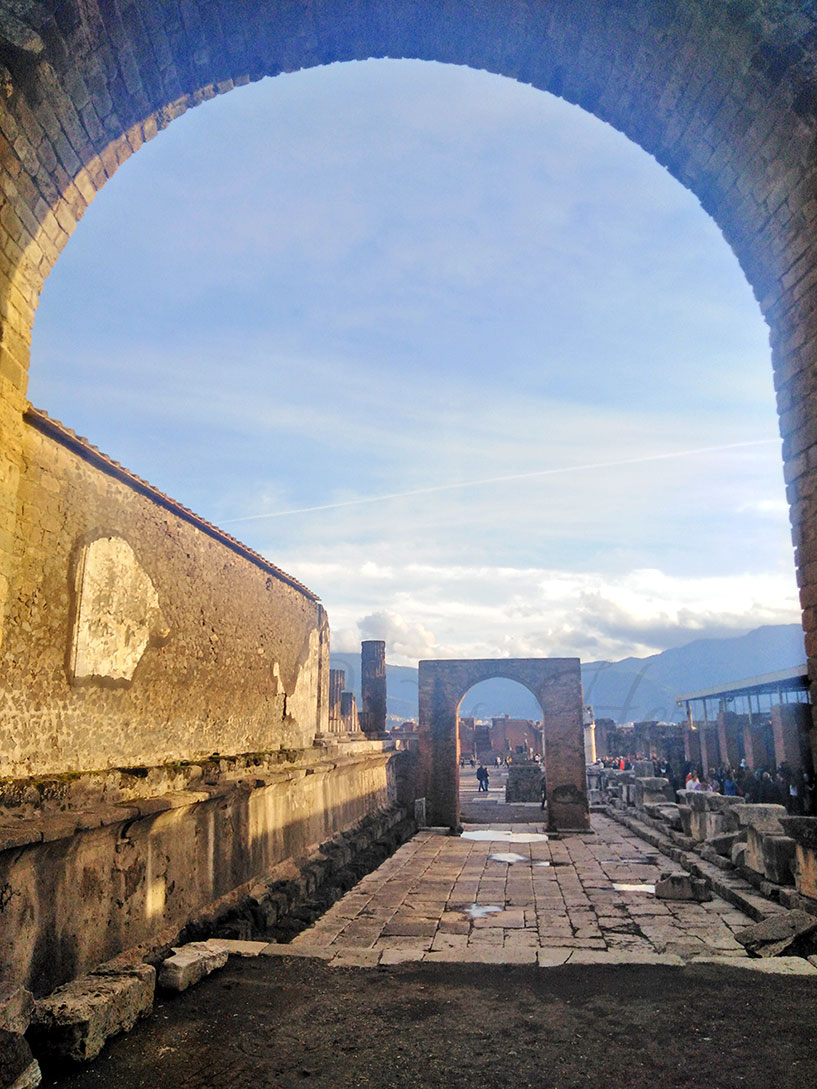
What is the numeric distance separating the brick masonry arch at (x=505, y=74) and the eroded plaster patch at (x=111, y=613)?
970mm

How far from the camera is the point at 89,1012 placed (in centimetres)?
367

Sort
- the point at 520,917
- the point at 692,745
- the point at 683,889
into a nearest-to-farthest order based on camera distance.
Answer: the point at 520,917 → the point at 683,889 → the point at 692,745

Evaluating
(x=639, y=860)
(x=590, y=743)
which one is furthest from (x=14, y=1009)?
(x=590, y=743)

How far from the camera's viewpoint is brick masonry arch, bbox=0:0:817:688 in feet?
13.9

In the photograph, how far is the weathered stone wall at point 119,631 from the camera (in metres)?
5.22

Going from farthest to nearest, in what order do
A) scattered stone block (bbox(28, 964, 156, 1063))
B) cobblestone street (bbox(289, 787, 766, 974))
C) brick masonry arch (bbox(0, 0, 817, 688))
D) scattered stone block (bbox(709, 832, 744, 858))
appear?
scattered stone block (bbox(709, 832, 744, 858)) < cobblestone street (bbox(289, 787, 766, 974)) < brick masonry arch (bbox(0, 0, 817, 688)) < scattered stone block (bbox(28, 964, 156, 1063))

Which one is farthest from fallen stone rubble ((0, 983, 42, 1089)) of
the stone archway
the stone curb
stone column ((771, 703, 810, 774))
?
stone column ((771, 703, 810, 774))

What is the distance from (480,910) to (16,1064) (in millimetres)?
6291

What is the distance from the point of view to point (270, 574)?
1081 cm

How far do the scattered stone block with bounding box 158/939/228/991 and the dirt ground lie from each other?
0.07m

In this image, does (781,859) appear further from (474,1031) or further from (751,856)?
(474,1031)

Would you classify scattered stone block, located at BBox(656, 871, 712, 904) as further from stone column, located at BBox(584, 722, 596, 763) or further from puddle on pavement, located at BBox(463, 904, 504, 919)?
stone column, located at BBox(584, 722, 596, 763)

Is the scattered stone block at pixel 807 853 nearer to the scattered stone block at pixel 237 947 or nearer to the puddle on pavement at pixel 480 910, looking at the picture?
the puddle on pavement at pixel 480 910

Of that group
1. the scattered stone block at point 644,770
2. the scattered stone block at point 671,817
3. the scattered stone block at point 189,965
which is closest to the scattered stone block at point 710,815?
the scattered stone block at point 671,817
